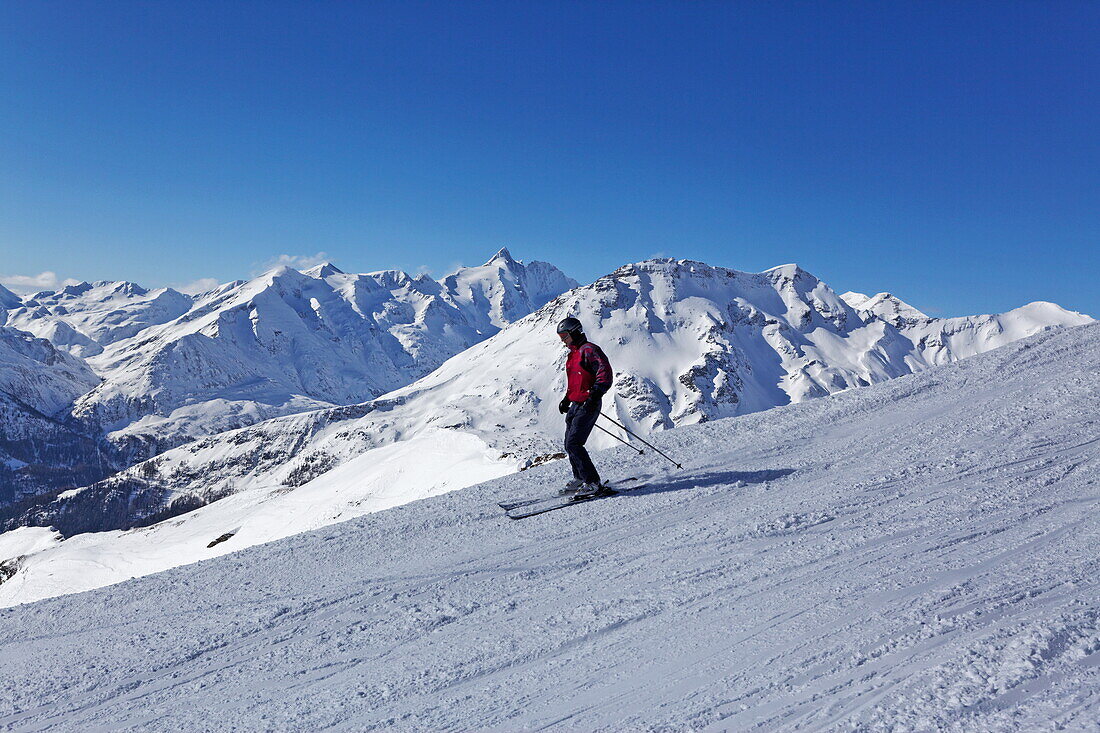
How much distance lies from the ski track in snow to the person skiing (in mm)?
764

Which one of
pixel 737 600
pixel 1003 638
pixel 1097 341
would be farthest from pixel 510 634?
pixel 1097 341

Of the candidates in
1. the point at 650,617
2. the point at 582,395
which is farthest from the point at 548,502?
the point at 650,617

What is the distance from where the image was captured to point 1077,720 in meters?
4.01

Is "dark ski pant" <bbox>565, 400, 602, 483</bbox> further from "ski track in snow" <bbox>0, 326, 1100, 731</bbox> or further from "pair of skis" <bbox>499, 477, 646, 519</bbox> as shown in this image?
"ski track in snow" <bbox>0, 326, 1100, 731</bbox>

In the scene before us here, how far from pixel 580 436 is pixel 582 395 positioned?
0.65m

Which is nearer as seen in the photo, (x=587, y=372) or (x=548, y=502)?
(x=587, y=372)

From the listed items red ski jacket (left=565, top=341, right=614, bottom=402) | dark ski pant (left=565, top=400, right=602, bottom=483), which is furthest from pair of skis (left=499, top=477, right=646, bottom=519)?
red ski jacket (left=565, top=341, right=614, bottom=402)

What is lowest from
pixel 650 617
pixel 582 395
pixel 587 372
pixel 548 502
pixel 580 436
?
pixel 650 617

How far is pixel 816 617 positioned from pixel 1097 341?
53.4 feet

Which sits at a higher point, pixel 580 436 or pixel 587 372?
pixel 587 372

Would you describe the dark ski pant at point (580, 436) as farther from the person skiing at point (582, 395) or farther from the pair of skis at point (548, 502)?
the pair of skis at point (548, 502)

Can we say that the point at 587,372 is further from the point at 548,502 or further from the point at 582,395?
the point at 548,502

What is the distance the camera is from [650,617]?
6.15 metres

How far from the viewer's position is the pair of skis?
32.9 feet
